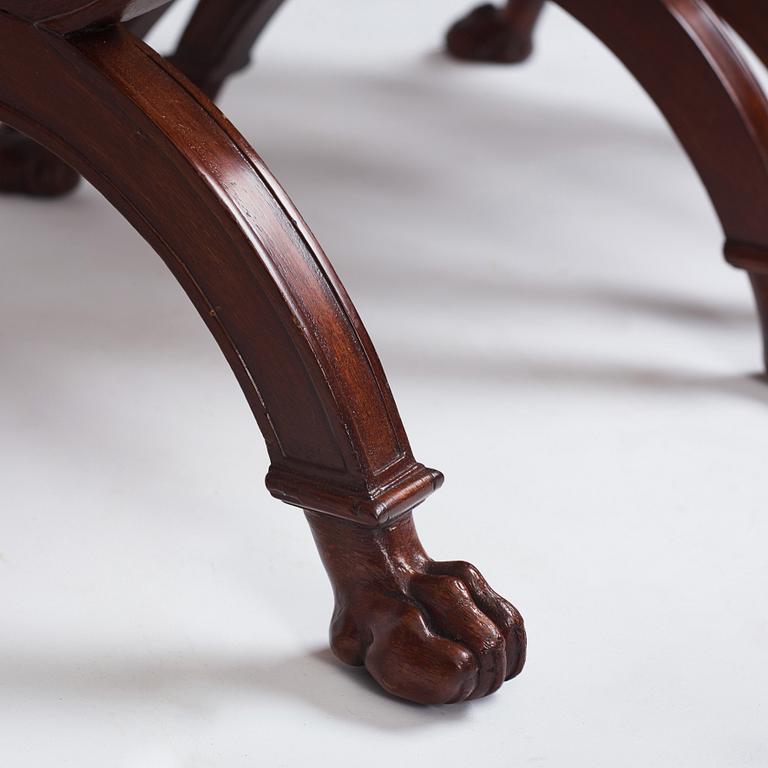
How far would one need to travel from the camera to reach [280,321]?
0.70m

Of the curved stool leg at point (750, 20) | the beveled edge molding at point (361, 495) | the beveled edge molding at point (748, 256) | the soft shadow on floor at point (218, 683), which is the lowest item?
the soft shadow on floor at point (218, 683)

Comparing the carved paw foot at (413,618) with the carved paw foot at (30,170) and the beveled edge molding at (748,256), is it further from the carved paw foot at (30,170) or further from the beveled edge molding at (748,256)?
the carved paw foot at (30,170)

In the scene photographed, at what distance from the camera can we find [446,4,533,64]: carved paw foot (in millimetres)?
1810

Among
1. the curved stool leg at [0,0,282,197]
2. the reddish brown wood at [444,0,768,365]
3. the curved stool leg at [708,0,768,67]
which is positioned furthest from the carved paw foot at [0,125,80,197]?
the curved stool leg at [708,0,768,67]

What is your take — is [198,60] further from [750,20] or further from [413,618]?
[413,618]

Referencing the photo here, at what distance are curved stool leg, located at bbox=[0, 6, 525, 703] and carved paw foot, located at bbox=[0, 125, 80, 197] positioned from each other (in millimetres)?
568

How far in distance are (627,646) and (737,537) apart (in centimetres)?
15

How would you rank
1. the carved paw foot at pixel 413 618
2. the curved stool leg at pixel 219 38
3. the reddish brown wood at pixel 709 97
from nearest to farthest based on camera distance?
1. the carved paw foot at pixel 413 618
2. the reddish brown wood at pixel 709 97
3. the curved stool leg at pixel 219 38

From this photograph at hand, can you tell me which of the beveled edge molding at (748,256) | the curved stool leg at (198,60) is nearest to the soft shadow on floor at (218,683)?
the beveled edge molding at (748,256)

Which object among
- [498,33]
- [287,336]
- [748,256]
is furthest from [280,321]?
[498,33]

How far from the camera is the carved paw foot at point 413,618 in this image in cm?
68

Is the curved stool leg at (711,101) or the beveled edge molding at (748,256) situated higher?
the curved stool leg at (711,101)

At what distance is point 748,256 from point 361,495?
50cm

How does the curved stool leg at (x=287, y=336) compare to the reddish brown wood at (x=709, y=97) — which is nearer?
the curved stool leg at (x=287, y=336)
